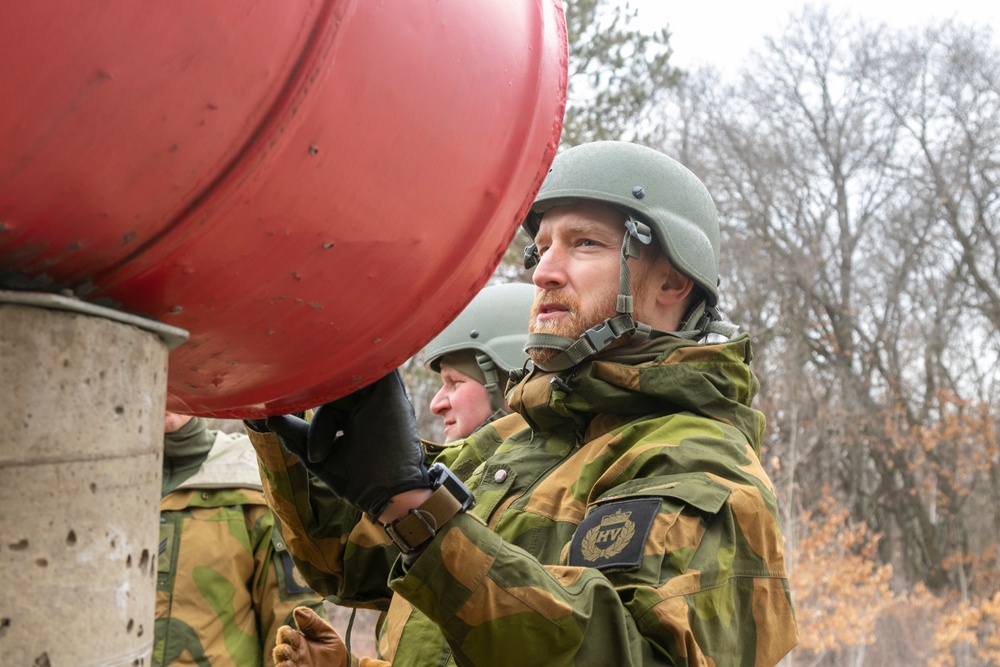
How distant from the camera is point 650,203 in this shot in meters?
3.24

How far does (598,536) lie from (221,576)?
8.51 ft

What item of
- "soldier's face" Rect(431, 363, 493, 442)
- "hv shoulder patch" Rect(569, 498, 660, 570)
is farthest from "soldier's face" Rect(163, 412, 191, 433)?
"hv shoulder patch" Rect(569, 498, 660, 570)

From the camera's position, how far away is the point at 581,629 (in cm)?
200

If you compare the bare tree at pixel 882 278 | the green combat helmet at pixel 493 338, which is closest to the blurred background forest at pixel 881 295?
the bare tree at pixel 882 278

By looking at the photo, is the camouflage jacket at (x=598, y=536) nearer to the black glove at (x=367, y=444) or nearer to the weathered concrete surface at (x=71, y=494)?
the black glove at (x=367, y=444)

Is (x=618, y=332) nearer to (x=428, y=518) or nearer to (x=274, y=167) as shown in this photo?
(x=428, y=518)

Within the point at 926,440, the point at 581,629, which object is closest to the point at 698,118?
the point at 926,440

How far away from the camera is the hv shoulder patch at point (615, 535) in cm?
220

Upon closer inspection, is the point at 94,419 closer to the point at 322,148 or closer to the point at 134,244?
the point at 134,244

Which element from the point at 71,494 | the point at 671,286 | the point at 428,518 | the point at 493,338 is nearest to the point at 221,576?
the point at 493,338

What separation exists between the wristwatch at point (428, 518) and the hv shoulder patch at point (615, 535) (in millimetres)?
369

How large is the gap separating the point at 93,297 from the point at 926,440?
22.8m

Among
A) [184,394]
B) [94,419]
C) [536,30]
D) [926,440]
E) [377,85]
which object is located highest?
[926,440]

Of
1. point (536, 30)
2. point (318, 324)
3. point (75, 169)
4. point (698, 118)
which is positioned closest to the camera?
point (75, 169)
